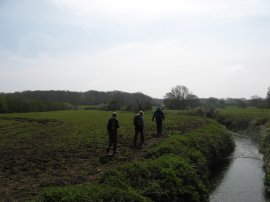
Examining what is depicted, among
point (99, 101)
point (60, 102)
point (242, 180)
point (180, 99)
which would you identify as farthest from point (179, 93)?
point (242, 180)

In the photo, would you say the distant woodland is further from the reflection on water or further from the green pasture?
the reflection on water

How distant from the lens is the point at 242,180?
1969cm

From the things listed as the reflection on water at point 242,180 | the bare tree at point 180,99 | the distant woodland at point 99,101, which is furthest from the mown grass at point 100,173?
the bare tree at point 180,99

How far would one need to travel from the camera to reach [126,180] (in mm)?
12633

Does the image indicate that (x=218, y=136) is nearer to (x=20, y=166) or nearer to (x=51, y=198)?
(x=20, y=166)

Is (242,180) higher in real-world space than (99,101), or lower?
lower

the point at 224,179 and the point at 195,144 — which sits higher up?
the point at 195,144

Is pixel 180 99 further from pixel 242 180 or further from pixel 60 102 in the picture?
pixel 242 180

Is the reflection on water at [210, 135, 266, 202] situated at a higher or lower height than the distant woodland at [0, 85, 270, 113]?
lower

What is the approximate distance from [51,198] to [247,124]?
46793 mm

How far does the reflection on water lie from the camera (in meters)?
16.3

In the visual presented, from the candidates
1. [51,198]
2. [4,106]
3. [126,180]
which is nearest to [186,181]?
[126,180]

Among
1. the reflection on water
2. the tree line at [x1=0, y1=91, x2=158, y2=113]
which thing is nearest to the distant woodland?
the tree line at [x1=0, y1=91, x2=158, y2=113]

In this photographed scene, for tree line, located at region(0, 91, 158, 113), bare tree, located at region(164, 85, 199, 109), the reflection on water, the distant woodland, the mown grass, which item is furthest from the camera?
bare tree, located at region(164, 85, 199, 109)
